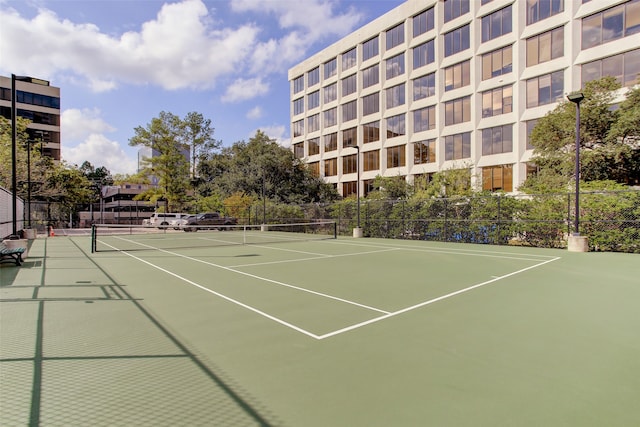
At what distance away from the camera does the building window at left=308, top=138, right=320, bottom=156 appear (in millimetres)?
58156

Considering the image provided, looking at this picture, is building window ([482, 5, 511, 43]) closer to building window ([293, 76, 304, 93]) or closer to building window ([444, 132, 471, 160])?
building window ([444, 132, 471, 160])

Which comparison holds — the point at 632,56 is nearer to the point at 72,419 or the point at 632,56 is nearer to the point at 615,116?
the point at 615,116

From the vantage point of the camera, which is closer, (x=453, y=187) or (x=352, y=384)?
(x=352, y=384)

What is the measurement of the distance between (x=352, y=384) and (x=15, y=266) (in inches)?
529

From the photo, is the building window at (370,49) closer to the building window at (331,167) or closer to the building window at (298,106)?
the building window at (331,167)

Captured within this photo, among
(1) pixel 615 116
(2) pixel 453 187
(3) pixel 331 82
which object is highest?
(3) pixel 331 82

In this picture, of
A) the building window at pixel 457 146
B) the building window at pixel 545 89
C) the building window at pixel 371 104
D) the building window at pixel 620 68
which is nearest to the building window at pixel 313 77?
the building window at pixel 371 104

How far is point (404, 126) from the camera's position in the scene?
1756 inches

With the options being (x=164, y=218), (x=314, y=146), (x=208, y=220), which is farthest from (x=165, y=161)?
(x=314, y=146)

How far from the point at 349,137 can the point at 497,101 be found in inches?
812

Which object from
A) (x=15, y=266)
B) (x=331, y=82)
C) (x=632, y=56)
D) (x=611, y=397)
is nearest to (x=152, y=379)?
(x=611, y=397)

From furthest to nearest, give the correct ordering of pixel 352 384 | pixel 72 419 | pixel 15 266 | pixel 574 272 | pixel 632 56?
pixel 632 56, pixel 15 266, pixel 574 272, pixel 352 384, pixel 72 419

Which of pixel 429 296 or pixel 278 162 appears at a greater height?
pixel 278 162

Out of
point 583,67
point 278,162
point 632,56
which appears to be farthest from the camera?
point 278,162
